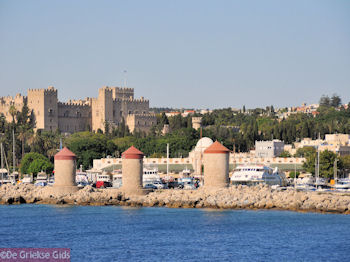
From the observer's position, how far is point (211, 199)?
1631 inches

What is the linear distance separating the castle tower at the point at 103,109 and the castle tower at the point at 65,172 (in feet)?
230

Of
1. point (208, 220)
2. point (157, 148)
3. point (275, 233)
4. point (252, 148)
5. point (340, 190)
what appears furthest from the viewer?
point (252, 148)

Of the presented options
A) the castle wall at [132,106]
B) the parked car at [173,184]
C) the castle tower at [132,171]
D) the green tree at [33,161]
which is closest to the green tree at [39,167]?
the green tree at [33,161]

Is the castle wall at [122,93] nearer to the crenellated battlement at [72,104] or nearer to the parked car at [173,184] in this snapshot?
the crenellated battlement at [72,104]

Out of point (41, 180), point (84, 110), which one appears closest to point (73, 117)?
point (84, 110)

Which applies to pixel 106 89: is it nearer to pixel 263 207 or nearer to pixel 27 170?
pixel 27 170

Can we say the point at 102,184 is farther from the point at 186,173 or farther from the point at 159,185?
the point at 186,173

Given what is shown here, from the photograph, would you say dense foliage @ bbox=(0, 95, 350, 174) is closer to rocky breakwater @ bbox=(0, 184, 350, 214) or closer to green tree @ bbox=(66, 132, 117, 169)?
green tree @ bbox=(66, 132, 117, 169)

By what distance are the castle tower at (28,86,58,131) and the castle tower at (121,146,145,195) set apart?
224 ft

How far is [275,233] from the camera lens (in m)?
32.7

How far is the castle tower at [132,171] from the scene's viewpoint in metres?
43.0

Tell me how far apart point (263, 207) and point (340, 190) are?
998 cm

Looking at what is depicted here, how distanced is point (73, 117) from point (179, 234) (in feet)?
280

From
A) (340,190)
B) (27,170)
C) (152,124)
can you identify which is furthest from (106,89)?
(340,190)
